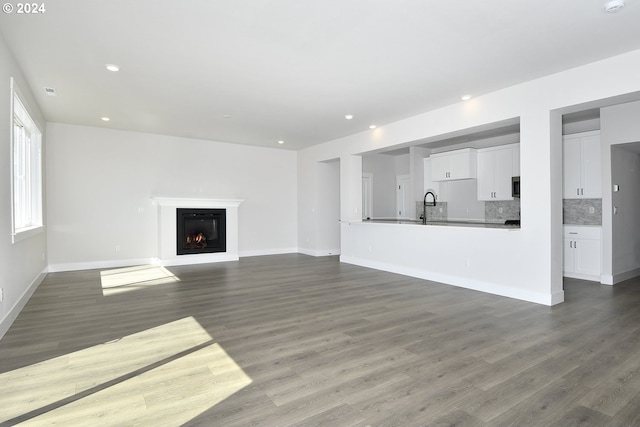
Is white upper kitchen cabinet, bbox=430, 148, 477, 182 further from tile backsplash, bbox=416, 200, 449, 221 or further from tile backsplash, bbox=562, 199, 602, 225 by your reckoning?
tile backsplash, bbox=562, 199, 602, 225

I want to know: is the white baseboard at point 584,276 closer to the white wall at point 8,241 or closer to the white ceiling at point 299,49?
the white ceiling at point 299,49

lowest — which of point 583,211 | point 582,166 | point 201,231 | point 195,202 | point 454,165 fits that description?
point 201,231

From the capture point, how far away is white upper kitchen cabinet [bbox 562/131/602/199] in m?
5.81

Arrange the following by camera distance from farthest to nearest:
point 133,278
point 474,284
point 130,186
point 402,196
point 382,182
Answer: point 402,196 → point 382,182 → point 130,186 → point 133,278 → point 474,284

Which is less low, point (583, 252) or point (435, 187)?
point (435, 187)

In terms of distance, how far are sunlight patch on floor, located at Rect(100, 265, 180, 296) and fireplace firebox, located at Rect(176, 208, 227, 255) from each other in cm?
80

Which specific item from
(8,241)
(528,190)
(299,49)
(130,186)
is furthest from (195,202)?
(528,190)

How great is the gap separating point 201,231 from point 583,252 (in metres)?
7.14

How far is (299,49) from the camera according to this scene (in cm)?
349

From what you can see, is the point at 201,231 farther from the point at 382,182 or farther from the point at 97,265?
the point at 382,182

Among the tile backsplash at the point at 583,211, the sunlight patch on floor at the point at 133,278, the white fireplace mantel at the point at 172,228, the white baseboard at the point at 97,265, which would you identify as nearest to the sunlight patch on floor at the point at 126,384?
the sunlight patch on floor at the point at 133,278

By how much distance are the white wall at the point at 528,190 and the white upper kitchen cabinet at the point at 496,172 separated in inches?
92.0

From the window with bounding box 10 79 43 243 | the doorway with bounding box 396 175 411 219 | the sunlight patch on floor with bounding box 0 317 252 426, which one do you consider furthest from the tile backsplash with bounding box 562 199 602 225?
the window with bounding box 10 79 43 243

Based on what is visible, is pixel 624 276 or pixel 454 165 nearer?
pixel 624 276
